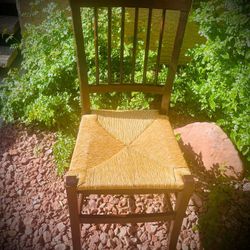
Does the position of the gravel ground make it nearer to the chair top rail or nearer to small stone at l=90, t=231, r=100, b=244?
small stone at l=90, t=231, r=100, b=244

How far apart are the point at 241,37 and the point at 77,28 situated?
4.53 ft

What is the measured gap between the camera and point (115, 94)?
119 inches

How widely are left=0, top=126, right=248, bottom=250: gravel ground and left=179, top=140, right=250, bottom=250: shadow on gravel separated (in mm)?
66

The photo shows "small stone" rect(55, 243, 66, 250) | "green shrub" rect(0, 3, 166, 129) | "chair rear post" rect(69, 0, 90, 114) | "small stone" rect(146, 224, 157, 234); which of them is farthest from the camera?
"green shrub" rect(0, 3, 166, 129)

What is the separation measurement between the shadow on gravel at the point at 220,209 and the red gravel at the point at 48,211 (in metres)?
0.07

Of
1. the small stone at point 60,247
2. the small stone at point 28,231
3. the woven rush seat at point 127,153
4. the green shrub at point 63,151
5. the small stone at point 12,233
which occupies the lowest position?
the small stone at point 60,247

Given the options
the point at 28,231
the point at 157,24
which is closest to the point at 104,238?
the point at 28,231

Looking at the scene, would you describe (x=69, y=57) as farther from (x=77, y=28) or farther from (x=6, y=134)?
(x=77, y=28)

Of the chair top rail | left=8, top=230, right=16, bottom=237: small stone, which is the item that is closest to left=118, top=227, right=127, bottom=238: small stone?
left=8, top=230, right=16, bottom=237: small stone

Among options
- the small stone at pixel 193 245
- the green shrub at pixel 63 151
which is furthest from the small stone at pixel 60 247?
the small stone at pixel 193 245

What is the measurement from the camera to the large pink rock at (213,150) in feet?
8.44

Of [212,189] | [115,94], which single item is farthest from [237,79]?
[115,94]

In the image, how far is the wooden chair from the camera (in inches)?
66.1

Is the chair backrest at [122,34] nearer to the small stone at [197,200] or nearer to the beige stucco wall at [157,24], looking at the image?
the small stone at [197,200]
